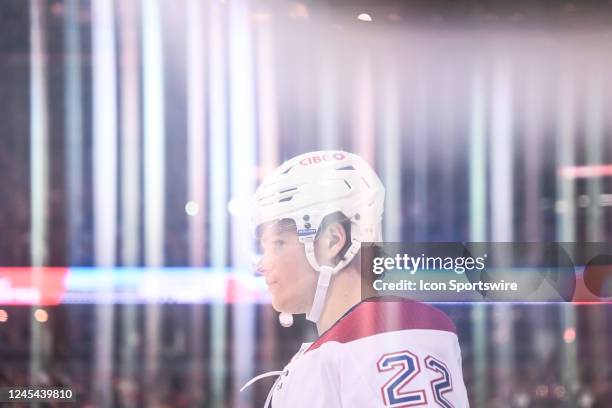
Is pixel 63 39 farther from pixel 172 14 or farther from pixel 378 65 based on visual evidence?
pixel 378 65

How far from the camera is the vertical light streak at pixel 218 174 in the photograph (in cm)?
222

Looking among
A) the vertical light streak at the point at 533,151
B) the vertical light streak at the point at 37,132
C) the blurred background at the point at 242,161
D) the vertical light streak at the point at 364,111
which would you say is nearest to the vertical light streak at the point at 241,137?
the blurred background at the point at 242,161

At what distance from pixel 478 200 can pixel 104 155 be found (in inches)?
47.9

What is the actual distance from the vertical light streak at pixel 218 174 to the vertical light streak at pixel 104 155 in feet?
1.04

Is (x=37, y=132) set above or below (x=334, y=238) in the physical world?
above

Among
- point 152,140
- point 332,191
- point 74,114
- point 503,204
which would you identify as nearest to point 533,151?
point 503,204

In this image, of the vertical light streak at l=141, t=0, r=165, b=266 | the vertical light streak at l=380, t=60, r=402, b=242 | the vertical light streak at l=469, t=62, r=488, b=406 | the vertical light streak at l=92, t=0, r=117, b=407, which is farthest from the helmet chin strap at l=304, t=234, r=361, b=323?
the vertical light streak at l=92, t=0, r=117, b=407

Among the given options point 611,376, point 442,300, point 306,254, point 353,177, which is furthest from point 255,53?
point 611,376

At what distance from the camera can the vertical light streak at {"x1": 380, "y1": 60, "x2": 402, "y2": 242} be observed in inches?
88.6

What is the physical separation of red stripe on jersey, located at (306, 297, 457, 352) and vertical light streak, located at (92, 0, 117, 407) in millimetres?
676

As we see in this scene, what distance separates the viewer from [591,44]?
2311mm

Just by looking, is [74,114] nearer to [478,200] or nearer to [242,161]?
[242,161]

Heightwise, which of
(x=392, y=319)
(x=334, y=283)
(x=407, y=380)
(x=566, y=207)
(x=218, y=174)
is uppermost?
(x=218, y=174)

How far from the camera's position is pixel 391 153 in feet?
7.43
